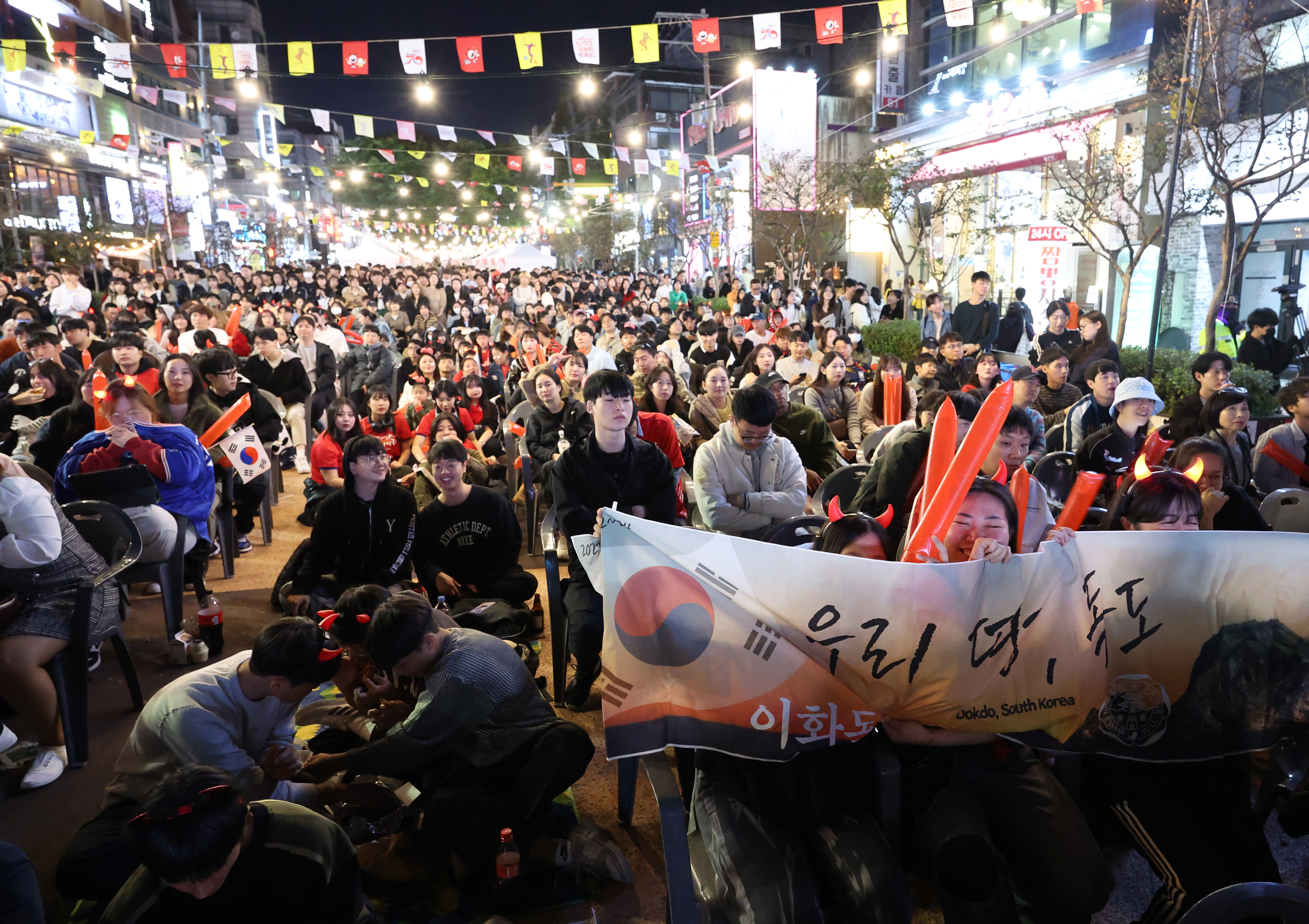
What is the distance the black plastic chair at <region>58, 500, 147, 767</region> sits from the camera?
3.75 meters

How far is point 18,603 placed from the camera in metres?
3.63

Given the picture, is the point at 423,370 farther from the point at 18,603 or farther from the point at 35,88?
the point at 35,88

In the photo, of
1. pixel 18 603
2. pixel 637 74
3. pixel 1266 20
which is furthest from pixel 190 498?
pixel 637 74

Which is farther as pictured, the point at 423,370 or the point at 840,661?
the point at 423,370

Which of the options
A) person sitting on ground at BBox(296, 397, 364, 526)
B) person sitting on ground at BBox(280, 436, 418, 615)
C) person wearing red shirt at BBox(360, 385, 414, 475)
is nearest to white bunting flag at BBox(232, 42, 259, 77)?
person wearing red shirt at BBox(360, 385, 414, 475)

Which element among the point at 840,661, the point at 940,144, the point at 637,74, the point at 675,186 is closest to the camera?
the point at 840,661

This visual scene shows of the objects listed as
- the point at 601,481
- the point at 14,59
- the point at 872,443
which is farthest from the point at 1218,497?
the point at 14,59

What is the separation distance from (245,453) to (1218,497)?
19.5 feet

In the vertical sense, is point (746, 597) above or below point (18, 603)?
above

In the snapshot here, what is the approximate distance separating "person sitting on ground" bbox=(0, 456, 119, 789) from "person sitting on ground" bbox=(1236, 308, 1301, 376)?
9.70m

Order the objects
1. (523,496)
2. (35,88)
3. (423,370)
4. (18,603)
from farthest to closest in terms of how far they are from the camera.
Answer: (35,88)
(423,370)
(523,496)
(18,603)

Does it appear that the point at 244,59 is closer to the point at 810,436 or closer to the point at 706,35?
the point at 706,35

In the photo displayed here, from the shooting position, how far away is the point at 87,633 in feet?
12.3

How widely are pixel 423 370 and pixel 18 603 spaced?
17.2 feet
